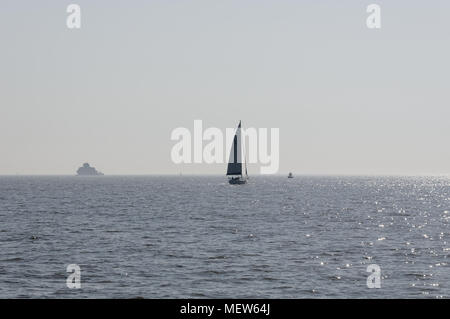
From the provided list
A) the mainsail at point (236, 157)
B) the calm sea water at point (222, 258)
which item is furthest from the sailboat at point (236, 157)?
the calm sea water at point (222, 258)

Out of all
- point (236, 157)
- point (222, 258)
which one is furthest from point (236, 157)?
point (222, 258)

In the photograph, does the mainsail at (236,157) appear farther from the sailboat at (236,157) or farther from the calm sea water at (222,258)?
the calm sea water at (222,258)

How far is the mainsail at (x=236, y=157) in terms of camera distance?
162 meters

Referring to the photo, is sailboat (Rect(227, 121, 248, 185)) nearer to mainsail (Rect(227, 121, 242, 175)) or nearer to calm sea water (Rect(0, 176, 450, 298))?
mainsail (Rect(227, 121, 242, 175))

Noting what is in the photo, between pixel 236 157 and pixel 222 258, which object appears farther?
pixel 236 157

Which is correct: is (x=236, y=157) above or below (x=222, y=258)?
above

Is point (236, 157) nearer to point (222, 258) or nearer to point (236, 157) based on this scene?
point (236, 157)

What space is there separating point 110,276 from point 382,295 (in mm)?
15037

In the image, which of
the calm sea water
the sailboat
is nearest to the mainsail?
the sailboat

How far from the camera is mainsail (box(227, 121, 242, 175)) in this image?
532 ft

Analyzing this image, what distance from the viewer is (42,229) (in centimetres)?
6116

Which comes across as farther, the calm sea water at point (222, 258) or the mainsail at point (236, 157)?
the mainsail at point (236, 157)

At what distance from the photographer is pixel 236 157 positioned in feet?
542
